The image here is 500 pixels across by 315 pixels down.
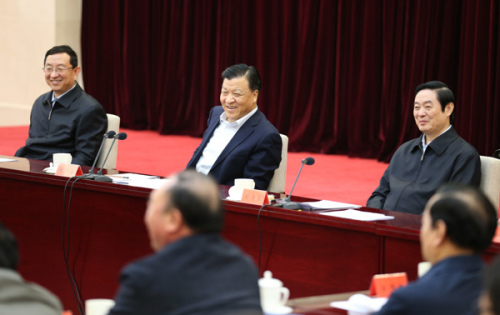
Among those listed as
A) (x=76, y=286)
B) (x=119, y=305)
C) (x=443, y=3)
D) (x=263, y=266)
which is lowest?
(x=76, y=286)

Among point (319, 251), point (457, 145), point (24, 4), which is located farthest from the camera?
point (24, 4)

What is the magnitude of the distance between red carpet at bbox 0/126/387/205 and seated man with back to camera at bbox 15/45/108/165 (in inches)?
74.3

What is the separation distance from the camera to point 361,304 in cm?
197

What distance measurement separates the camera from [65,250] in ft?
11.7

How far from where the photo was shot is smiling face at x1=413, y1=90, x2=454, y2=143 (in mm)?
3523

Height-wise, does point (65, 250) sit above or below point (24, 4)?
below

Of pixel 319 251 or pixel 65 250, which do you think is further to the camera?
pixel 65 250

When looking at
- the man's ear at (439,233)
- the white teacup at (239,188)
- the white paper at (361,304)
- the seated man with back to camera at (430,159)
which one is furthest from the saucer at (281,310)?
the seated man with back to camera at (430,159)

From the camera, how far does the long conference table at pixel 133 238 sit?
2.72 m

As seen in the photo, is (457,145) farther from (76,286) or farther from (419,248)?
(76,286)

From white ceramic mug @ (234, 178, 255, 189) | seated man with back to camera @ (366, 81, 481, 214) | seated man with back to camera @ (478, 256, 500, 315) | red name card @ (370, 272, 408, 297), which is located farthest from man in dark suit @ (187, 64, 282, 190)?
seated man with back to camera @ (478, 256, 500, 315)

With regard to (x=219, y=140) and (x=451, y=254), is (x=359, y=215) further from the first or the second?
(x=219, y=140)

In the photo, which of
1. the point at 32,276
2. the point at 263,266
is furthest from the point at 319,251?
the point at 32,276

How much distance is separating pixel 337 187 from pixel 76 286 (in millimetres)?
2988
